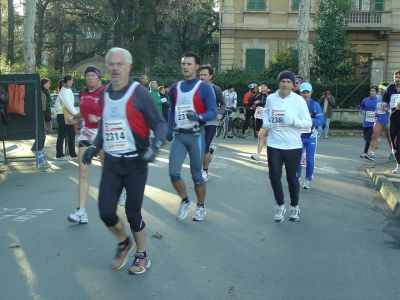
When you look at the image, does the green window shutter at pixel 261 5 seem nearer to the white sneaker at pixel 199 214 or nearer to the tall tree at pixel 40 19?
the tall tree at pixel 40 19

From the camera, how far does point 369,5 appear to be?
3444cm

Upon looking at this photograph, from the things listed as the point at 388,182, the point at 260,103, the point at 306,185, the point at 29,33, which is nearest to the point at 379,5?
the point at 260,103

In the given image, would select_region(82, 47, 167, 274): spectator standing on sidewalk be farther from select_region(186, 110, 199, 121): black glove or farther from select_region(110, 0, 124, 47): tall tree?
select_region(110, 0, 124, 47): tall tree

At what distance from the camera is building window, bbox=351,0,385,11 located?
34281mm

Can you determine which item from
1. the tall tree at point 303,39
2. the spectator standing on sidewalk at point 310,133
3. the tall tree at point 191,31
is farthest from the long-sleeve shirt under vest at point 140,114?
the tall tree at point 191,31

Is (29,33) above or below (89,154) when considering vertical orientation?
above

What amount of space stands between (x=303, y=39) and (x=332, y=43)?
4.65m

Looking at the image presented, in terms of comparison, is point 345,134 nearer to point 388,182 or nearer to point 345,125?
point 345,125

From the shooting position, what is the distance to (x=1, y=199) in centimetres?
929

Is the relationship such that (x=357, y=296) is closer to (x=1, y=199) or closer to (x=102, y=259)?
(x=102, y=259)

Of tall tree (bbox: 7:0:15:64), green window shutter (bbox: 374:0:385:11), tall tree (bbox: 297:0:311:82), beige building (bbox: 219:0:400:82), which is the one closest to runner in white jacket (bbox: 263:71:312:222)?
tall tree (bbox: 297:0:311:82)

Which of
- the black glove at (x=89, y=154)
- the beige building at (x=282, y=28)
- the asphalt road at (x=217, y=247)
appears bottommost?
the asphalt road at (x=217, y=247)

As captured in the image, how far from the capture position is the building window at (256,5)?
34250 mm

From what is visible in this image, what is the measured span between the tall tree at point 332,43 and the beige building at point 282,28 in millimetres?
3820
